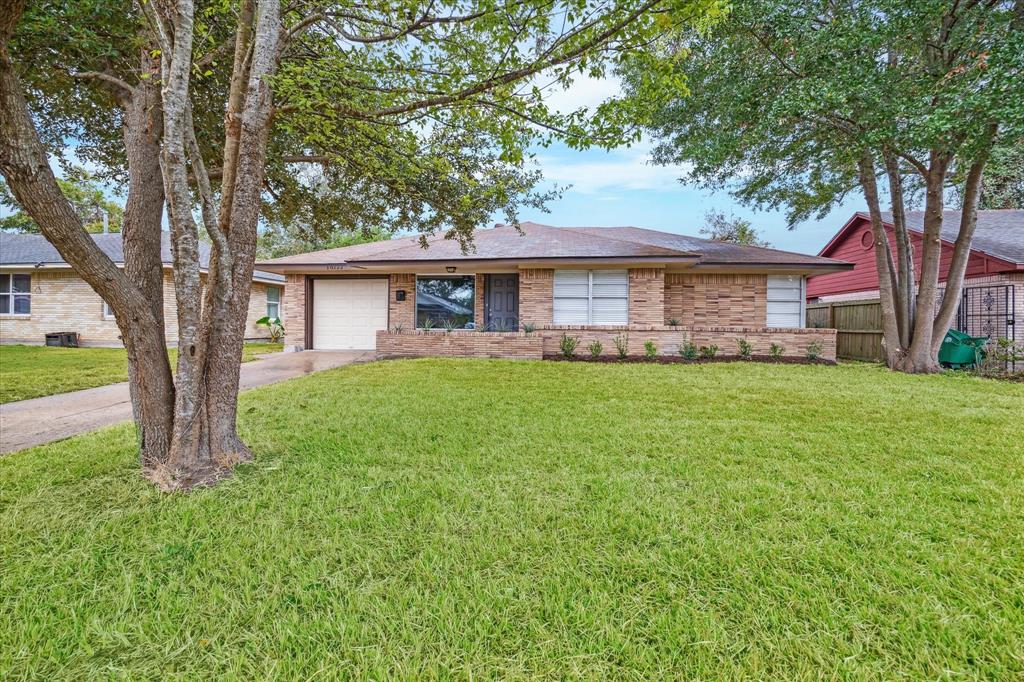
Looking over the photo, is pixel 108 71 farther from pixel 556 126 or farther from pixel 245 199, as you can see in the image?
pixel 556 126

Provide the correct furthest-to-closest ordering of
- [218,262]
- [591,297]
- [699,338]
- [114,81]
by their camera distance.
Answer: [591,297] < [699,338] < [114,81] < [218,262]

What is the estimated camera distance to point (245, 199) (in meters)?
3.35

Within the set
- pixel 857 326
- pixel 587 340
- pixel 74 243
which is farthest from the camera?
pixel 857 326

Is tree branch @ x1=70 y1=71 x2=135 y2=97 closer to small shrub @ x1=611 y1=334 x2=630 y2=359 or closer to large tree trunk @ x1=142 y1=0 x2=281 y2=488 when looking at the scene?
large tree trunk @ x1=142 y1=0 x2=281 y2=488

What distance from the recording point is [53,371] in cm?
854

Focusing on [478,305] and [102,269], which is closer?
[102,269]

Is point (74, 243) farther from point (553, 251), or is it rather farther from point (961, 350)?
point (961, 350)

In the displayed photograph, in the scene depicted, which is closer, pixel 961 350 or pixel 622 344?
pixel 961 350

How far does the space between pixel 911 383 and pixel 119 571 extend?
35.2 ft

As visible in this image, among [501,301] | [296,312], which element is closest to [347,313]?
[296,312]

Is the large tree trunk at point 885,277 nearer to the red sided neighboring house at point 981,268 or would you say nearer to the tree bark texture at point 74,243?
the red sided neighboring house at point 981,268

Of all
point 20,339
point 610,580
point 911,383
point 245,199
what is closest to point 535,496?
point 610,580

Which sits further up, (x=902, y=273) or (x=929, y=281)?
(x=902, y=273)

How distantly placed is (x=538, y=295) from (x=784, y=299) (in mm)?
7190
